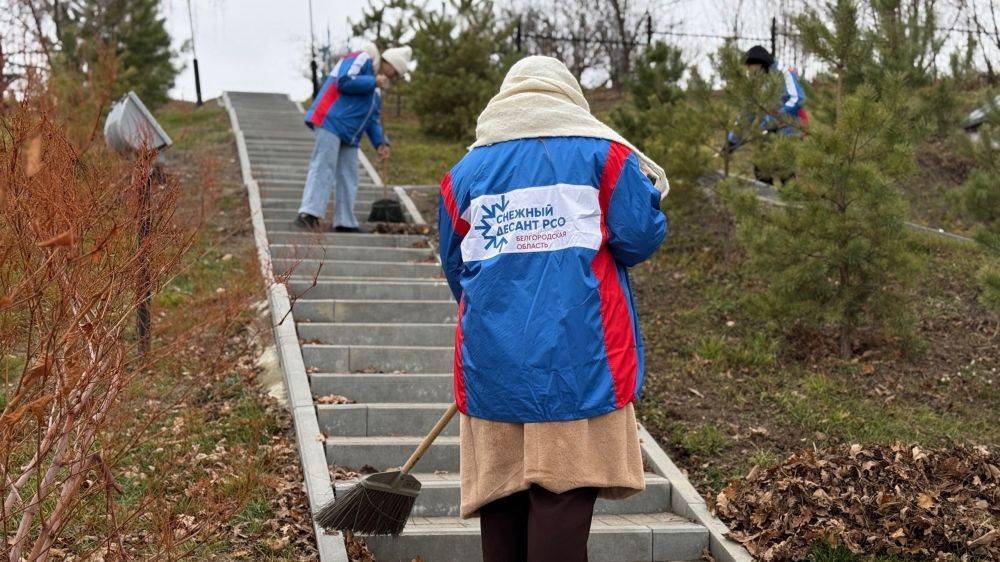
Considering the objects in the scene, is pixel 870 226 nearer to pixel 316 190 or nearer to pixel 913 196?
pixel 316 190

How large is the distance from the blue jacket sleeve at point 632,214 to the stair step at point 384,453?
254 centimetres

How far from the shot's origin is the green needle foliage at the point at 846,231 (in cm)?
698

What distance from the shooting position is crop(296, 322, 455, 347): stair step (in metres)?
7.31

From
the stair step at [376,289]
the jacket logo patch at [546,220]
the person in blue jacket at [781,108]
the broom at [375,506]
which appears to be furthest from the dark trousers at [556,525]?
the person in blue jacket at [781,108]

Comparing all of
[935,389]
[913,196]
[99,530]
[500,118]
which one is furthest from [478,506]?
[913,196]

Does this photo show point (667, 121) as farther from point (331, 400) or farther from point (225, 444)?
point (225, 444)

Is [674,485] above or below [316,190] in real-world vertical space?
below

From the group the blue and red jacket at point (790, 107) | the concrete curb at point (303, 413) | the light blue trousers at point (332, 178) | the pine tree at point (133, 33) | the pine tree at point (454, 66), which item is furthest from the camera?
the pine tree at point (133, 33)

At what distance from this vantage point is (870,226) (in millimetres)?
7043

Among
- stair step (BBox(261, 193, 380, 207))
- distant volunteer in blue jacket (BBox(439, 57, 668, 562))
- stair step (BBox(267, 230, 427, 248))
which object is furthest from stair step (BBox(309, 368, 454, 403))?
stair step (BBox(261, 193, 380, 207))

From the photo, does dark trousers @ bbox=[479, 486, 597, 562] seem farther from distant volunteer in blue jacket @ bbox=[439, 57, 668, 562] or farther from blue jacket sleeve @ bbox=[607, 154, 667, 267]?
blue jacket sleeve @ bbox=[607, 154, 667, 267]

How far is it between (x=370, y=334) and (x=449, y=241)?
12.6ft

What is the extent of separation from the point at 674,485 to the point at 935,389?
226cm

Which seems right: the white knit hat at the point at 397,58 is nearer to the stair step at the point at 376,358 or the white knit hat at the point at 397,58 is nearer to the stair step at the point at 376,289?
the stair step at the point at 376,289
